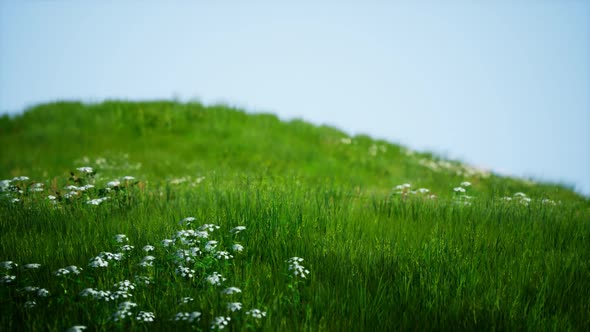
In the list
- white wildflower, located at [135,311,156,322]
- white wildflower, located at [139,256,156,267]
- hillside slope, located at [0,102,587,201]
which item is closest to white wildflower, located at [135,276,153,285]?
white wildflower, located at [139,256,156,267]

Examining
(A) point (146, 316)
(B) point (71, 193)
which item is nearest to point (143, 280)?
(A) point (146, 316)

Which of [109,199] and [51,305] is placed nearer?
[51,305]

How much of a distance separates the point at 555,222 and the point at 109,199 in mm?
6884

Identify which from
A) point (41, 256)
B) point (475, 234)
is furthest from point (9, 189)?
point (475, 234)

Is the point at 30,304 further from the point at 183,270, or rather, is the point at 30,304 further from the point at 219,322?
the point at 219,322

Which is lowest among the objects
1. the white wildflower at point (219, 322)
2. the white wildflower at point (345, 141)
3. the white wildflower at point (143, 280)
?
the white wildflower at point (143, 280)

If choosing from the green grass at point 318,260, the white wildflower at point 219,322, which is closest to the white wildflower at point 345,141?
the green grass at point 318,260

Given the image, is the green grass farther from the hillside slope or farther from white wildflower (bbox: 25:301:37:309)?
the hillside slope

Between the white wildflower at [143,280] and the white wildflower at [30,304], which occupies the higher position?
the white wildflower at [143,280]

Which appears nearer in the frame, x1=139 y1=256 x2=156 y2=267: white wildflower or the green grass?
the green grass

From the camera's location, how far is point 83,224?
629 cm

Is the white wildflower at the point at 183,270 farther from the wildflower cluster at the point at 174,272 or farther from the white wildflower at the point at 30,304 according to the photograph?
the white wildflower at the point at 30,304

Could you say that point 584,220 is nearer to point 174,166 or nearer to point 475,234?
point 475,234

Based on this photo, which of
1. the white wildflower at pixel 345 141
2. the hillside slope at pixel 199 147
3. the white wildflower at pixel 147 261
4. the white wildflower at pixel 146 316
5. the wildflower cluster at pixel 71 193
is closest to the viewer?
the white wildflower at pixel 146 316
